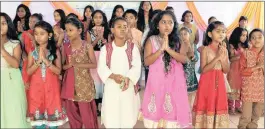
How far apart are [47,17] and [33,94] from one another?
3.29 m

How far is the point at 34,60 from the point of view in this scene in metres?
2.91

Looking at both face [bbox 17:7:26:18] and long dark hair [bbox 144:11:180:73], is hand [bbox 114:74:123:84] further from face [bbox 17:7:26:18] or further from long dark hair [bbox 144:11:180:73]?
face [bbox 17:7:26:18]

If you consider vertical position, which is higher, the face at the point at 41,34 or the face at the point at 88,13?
the face at the point at 88,13

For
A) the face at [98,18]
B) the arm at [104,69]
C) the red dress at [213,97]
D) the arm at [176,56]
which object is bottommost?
the red dress at [213,97]

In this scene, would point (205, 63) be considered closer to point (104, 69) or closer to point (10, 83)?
point (104, 69)

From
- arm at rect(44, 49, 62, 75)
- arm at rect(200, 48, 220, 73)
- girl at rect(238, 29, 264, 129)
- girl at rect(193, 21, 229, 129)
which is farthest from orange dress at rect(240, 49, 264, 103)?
arm at rect(44, 49, 62, 75)

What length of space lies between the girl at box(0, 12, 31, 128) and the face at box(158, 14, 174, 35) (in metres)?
1.20

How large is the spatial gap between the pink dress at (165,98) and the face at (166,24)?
0.39ft

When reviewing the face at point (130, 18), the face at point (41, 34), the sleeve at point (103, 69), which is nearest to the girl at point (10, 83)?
the face at point (41, 34)

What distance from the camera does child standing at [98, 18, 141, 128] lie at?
292cm

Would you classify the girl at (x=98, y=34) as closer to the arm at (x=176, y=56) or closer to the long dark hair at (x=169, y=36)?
the long dark hair at (x=169, y=36)

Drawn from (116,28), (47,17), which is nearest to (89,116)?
(116,28)

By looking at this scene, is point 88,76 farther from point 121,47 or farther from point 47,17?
point 47,17

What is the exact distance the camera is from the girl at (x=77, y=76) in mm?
3059
